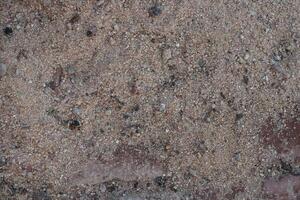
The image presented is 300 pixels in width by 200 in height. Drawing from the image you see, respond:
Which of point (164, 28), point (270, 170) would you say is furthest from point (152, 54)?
point (270, 170)

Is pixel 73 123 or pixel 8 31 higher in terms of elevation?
pixel 8 31

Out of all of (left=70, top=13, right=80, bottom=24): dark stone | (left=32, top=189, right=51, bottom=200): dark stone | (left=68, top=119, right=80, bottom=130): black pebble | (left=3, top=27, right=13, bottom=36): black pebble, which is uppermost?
(left=70, top=13, right=80, bottom=24): dark stone

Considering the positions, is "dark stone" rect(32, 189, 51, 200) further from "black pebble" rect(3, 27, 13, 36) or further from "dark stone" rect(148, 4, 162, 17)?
"dark stone" rect(148, 4, 162, 17)

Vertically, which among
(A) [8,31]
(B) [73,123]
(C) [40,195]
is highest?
(A) [8,31]

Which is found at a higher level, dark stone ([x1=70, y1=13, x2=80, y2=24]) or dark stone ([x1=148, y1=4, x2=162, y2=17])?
Answer: dark stone ([x1=148, y1=4, x2=162, y2=17])

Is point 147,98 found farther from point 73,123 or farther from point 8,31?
point 8,31

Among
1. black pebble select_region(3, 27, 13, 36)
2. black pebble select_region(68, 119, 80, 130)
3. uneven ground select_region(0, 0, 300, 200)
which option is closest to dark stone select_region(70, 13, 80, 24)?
uneven ground select_region(0, 0, 300, 200)

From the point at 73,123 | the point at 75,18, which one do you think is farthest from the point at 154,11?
the point at 73,123

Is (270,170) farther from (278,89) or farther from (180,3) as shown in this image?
(180,3)
